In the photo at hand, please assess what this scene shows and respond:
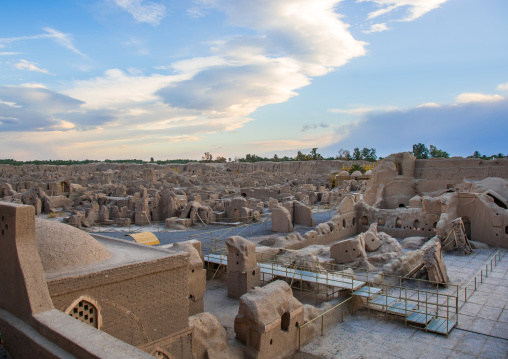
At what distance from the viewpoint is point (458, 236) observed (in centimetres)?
1981

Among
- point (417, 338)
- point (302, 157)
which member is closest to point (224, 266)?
point (417, 338)

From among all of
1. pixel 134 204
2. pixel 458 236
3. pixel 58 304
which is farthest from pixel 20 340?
pixel 134 204

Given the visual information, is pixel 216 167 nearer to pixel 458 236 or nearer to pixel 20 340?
pixel 458 236

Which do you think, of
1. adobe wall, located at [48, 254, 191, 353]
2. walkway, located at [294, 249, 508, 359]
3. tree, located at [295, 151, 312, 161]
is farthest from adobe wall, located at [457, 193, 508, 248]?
tree, located at [295, 151, 312, 161]

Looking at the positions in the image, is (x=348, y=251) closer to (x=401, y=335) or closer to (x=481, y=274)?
(x=481, y=274)

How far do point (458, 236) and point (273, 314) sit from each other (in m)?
14.1

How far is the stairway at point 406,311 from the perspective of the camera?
11328 millimetres

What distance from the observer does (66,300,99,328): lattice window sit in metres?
7.25

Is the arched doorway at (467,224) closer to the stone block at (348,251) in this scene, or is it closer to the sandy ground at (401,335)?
the sandy ground at (401,335)

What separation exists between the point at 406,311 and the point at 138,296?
27.0 feet

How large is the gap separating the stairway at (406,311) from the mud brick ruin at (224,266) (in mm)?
61

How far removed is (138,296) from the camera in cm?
817

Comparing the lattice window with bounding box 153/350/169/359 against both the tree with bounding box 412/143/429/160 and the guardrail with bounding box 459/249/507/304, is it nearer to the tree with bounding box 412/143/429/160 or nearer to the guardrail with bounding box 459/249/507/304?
the guardrail with bounding box 459/249/507/304

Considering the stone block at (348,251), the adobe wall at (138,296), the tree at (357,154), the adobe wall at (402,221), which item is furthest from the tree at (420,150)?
the adobe wall at (138,296)
